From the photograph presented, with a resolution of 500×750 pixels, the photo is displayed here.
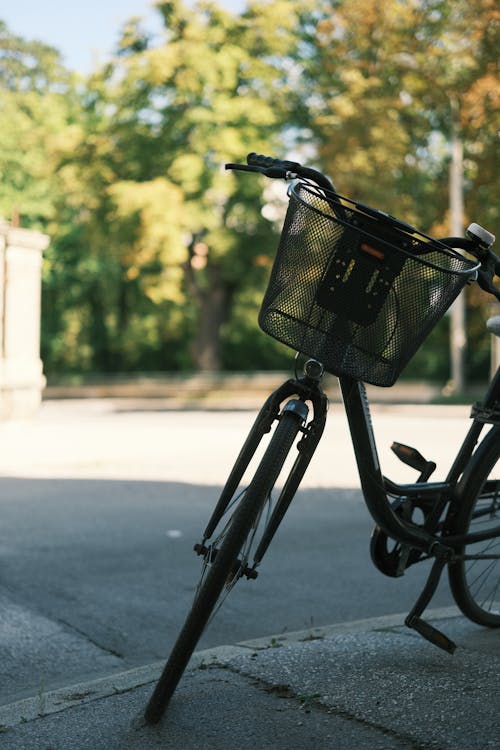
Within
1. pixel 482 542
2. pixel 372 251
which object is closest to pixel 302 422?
pixel 372 251

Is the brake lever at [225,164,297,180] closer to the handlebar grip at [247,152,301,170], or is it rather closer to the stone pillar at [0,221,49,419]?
the handlebar grip at [247,152,301,170]

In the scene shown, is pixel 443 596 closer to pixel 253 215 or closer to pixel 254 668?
pixel 254 668

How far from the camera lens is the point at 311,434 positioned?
122 inches

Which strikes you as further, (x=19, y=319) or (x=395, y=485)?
(x=19, y=319)

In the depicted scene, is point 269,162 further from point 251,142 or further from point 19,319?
point 251,142

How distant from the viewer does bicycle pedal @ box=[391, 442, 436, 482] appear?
372 cm

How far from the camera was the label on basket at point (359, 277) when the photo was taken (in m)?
2.99

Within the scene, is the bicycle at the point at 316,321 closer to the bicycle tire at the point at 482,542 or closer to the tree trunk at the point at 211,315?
the bicycle tire at the point at 482,542

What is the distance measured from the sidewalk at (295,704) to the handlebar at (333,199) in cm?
126

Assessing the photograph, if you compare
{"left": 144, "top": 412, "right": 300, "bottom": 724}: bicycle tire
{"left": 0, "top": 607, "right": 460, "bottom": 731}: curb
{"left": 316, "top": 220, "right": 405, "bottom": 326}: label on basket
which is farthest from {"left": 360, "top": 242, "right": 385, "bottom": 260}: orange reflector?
{"left": 0, "top": 607, "right": 460, "bottom": 731}: curb

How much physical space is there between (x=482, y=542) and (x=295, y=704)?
3.40 feet

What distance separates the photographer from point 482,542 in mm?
3787

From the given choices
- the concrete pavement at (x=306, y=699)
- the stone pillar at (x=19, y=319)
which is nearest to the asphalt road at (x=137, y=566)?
the concrete pavement at (x=306, y=699)

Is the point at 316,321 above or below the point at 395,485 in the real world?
above
